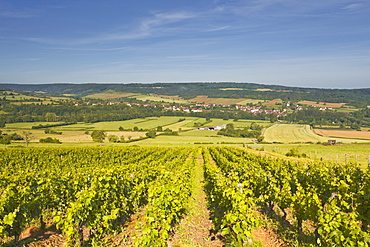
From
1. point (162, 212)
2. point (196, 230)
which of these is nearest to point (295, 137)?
point (196, 230)

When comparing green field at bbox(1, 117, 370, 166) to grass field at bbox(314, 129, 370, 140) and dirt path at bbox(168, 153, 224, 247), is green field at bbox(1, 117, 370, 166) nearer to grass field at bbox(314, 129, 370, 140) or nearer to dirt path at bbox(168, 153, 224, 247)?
grass field at bbox(314, 129, 370, 140)

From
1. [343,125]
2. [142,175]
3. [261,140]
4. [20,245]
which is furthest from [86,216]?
[343,125]

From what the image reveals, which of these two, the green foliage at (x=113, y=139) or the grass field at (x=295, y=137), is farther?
the green foliage at (x=113, y=139)

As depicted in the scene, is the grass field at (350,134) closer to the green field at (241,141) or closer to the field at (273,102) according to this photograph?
the green field at (241,141)

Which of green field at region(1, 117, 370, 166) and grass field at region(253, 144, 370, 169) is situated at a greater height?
Result: grass field at region(253, 144, 370, 169)

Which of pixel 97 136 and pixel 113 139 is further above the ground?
pixel 97 136

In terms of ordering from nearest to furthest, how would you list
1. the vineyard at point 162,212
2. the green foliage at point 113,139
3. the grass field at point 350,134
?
the vineyard at point 162,212 → the grass field at point 350,134 → the green foliage at point 113,139

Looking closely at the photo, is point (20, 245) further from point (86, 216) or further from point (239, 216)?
point (239, 216)

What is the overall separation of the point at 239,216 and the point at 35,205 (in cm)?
590

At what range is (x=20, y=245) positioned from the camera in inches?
286

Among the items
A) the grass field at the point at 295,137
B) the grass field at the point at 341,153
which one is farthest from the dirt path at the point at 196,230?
the grass field at the point at 295,137

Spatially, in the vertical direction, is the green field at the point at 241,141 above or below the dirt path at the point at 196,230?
below

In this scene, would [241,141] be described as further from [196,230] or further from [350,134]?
[196,230]

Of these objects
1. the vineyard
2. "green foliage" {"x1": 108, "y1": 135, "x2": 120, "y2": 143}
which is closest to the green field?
"green foliage" {"x1": 108, "y1": 135, "x2": 120, "y2": 143}
